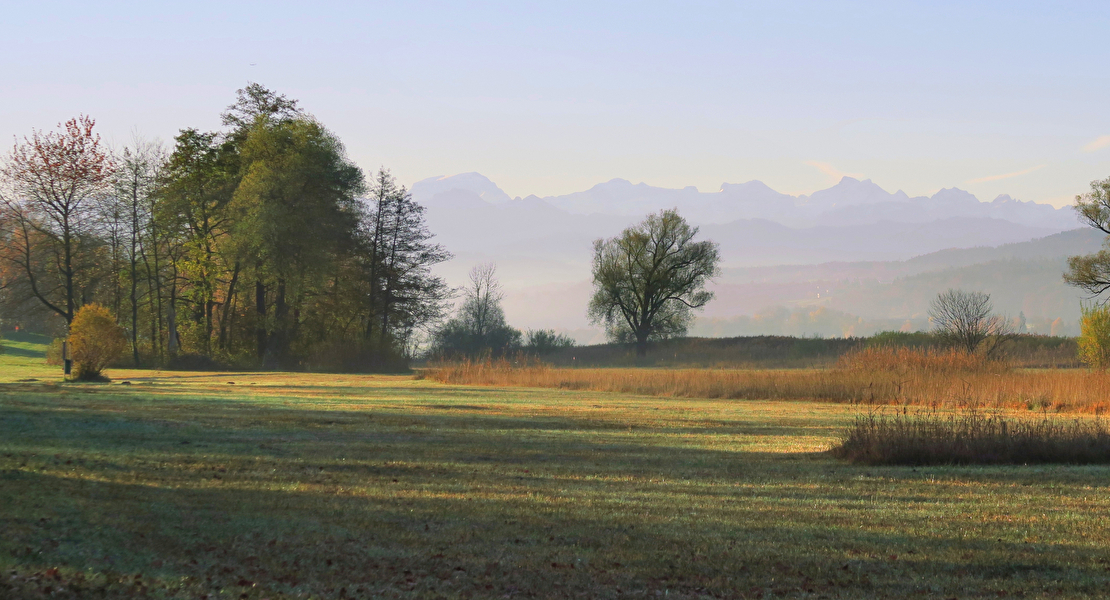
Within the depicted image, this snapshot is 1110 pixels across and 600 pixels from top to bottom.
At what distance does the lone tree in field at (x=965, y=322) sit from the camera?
44000 mm

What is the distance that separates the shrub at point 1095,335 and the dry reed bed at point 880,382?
9923mm

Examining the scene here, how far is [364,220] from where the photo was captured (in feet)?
200

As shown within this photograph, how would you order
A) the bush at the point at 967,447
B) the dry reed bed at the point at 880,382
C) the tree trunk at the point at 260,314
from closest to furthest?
the bush at the point at 967,447, the dry reed bed at the point at 880,382, the tree trunk at the point at 260,314

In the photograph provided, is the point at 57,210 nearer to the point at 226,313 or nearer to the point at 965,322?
the point at 226,313

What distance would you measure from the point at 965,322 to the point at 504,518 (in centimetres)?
4097

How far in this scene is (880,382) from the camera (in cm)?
2866

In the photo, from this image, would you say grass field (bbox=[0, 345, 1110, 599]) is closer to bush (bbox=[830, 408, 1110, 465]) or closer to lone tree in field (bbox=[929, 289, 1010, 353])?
bush (bbox=[830, 408, 1110, 465])

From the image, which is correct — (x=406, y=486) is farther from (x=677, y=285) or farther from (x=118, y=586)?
(x=677, y=285)

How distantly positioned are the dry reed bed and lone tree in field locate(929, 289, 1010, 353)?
11.1m

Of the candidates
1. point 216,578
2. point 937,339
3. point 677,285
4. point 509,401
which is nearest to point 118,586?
point 216,578

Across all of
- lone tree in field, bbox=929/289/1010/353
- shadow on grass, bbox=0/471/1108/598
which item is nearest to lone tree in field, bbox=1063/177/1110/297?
lone tree in field, bbox=929/289/1010/353

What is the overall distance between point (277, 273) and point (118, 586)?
48.6m

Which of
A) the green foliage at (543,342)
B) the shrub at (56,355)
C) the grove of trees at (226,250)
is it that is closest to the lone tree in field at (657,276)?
the green foliage at (543,342)

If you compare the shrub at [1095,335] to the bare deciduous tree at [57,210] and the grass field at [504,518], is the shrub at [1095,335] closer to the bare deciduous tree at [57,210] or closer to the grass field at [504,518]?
the grass field at [504,518]
